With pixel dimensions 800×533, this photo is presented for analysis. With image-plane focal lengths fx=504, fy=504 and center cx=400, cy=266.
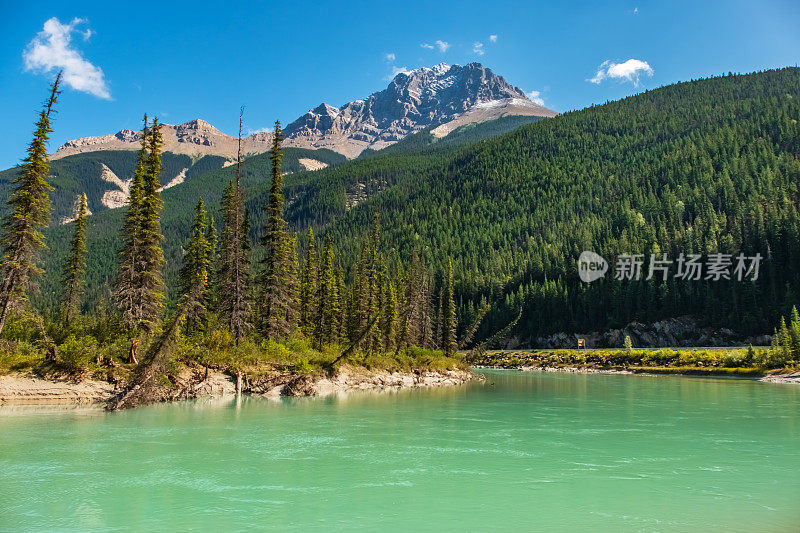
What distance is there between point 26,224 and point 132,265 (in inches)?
338

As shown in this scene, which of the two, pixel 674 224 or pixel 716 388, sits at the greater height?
pixel 674 224

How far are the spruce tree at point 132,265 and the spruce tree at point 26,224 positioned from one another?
6155 millimetres

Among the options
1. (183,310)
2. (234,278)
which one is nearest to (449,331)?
(234,278)

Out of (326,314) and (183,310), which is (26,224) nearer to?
(183,310)

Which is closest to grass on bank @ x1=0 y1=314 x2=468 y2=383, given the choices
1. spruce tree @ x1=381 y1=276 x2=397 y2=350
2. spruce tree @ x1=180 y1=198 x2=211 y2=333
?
spruce tree @ x1=180 y1=198 x2=211 y2=333

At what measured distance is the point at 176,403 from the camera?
3086cm

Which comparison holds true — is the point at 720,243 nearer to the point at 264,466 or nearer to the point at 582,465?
the point at 582,465

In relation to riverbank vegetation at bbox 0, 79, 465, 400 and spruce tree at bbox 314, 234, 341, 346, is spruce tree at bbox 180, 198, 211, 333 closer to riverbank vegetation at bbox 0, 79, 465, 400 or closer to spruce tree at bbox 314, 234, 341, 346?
riverbank vegetation at bbox 0, 79, 465, 400

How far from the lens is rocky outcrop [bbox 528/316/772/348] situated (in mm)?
93312

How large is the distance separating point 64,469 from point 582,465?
1694 cm

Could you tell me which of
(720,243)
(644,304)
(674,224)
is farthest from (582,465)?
(674,224)

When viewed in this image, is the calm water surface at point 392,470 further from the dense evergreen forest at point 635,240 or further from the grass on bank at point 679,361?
the dense evergreen forest at point 635,240

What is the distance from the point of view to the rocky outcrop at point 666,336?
306 ft

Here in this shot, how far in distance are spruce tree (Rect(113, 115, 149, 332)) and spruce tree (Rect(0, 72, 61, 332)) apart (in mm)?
6155
